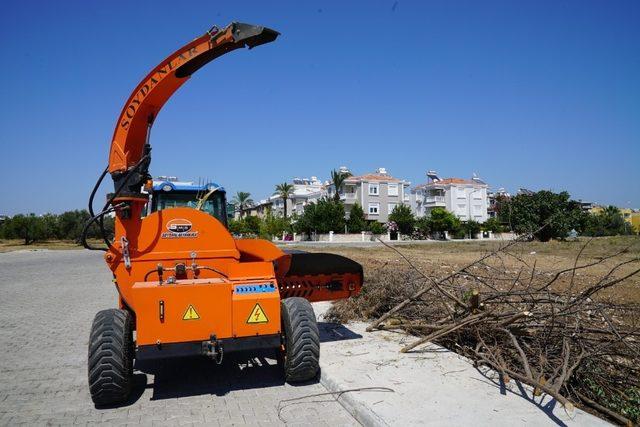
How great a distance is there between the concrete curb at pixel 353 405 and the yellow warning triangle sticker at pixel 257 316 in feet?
3.40

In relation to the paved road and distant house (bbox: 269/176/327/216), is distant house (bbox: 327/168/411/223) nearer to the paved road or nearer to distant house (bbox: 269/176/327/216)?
distant house (bbox: 269/176/327/216)

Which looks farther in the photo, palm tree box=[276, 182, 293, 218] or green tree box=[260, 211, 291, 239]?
palm tree box=[276, 182, 293, 218]

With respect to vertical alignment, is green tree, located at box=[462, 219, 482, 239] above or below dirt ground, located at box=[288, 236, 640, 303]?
above

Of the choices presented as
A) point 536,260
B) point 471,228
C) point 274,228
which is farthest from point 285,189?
point 536,260

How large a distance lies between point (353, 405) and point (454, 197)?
84228 mm

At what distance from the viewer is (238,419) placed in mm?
4613

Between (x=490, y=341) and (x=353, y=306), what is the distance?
3243 mm

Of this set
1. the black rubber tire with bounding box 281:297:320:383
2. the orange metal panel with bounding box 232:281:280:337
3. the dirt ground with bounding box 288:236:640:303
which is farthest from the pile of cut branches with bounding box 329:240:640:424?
the orange metal panel with bounding box 232:281:280:337

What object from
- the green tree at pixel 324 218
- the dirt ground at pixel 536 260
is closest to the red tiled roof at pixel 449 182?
the green tree at pixel 324 218

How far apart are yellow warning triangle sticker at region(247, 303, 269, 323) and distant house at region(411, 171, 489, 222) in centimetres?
8060

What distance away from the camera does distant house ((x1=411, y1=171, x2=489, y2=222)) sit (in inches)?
3364

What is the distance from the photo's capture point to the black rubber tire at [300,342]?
523 centimetres

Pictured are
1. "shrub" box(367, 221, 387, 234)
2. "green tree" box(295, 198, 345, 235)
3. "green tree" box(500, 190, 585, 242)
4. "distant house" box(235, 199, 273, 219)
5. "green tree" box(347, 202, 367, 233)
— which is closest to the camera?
Result: "green tree" box(500, 190, 585, 242)

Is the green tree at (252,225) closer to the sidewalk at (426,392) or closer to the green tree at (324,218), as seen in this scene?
the green tree at (324,218)
